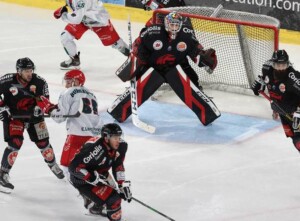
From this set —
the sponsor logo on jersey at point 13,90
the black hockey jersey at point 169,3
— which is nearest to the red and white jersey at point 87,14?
the black hockey jersey at point 169,3

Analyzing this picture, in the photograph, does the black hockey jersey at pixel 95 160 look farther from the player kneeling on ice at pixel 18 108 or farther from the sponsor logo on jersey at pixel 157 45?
the sponsor logo on jersey at pixel 157 45

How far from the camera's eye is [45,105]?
7273 mm

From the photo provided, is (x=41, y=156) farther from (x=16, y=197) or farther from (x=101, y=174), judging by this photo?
(x=101, y=174)

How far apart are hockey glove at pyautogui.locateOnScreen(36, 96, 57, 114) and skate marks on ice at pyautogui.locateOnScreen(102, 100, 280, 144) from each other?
169cm

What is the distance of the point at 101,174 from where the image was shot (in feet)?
21.7

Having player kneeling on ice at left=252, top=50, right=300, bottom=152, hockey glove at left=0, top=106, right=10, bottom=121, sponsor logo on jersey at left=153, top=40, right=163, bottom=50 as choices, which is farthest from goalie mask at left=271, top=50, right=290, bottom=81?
hockey glove at left=0, top=106, right=10, bottom=121

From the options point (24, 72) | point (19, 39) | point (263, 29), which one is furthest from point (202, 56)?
point (19, 39)

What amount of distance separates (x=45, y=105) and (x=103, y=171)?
889 mm

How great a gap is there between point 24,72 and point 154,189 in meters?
1.30

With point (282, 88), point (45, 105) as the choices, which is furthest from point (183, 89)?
point (45, 105)

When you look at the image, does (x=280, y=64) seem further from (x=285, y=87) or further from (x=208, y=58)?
(x=208, y=58)

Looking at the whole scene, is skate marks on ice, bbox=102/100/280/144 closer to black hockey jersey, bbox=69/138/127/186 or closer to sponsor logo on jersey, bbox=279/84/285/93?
sponsor logo on jersey, bbox=279/84/285/93

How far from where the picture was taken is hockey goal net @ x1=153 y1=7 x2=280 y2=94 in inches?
375

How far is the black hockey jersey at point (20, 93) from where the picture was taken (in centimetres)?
731
